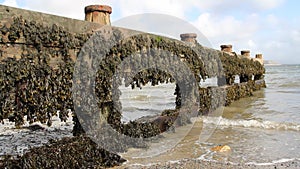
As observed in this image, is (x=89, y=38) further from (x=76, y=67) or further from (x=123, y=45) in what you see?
(x=123, y=45)

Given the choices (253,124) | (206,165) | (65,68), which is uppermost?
(65,68)

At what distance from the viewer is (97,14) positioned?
12.8ft

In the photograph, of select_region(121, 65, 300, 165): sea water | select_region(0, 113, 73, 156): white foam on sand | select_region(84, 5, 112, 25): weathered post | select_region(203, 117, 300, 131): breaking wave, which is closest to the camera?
select_region(84, 5, 112, 25): weathered post

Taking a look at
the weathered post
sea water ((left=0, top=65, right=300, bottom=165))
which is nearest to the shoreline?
sea water ((left=0, top=65, right=300, bottom=165))

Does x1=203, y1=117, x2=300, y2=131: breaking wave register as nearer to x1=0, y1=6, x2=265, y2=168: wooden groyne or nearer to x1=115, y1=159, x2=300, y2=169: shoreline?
x1=0, y1=6, x2=265, y2=168: wooden groyne

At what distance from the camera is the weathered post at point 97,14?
3871mm

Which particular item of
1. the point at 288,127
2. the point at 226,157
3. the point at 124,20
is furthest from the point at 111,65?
the point at 288,127

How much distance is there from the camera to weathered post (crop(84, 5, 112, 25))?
3.87 m

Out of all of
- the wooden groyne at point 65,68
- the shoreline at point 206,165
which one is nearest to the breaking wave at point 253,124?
the wooden groyne at point 65,68

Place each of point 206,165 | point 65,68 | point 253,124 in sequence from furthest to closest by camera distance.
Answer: point 253,124
point 206,165
point 65,68

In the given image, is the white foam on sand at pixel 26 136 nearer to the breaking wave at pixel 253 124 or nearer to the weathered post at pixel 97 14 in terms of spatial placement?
the weathered post at pixel 97 14

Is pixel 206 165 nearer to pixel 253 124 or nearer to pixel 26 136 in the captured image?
pixel 253 124

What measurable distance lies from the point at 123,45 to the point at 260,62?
447 inches

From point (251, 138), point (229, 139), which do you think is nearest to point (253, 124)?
point (251, 138)
